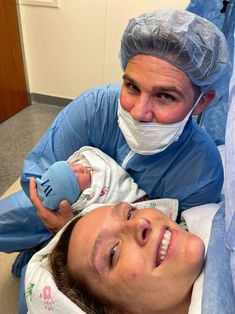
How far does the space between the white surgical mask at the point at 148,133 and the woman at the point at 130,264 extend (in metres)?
0.27

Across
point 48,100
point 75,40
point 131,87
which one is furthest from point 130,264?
point 48,100

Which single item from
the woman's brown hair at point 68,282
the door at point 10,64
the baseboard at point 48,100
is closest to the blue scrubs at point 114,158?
the woman's brown hair at point 68,282

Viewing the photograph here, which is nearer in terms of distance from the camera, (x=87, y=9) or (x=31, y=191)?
(x=31, y=191)

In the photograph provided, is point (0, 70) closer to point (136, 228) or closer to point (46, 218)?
point (46, 218)

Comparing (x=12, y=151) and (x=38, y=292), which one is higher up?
(x=38, y=292)

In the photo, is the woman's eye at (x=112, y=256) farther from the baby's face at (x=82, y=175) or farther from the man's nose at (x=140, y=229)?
the baby's face at (x=82, y=175)

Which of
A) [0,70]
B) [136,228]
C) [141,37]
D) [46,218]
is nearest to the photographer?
[136,228]

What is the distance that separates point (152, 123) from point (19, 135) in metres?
1.88

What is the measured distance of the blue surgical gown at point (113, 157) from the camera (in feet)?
3.47

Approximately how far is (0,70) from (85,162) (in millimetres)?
1815

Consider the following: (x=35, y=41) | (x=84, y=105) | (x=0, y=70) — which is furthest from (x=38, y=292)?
(x=35, y=41)

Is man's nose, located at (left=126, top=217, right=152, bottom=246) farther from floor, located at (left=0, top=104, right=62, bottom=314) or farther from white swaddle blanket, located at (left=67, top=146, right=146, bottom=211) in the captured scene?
floor, located at (left=0, top=104, right=62, bottom=314)

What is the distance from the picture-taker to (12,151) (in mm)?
2367

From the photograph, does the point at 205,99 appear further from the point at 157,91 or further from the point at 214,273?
the point at 214,273
